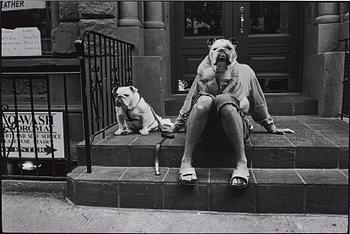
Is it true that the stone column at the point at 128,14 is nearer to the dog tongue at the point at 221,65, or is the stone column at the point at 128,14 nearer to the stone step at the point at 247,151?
the stone step at the point at 247,151

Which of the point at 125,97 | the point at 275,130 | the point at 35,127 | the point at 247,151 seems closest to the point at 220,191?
the point at 247,151

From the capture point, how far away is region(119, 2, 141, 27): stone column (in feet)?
16.3

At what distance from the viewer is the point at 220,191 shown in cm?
316

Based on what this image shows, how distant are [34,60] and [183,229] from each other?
143 inches

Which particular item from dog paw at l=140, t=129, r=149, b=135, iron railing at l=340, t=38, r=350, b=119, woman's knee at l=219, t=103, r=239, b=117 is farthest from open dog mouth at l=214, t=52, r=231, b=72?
iron railing at l=340, t=38, r=350, b=119

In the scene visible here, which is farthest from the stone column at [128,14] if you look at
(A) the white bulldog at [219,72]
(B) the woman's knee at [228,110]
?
(B) the woman's knee at [228,110]

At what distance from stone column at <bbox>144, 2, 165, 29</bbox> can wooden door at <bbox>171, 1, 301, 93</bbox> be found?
1.45ft

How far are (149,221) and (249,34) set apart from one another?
12.2 feet

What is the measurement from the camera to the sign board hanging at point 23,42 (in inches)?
212

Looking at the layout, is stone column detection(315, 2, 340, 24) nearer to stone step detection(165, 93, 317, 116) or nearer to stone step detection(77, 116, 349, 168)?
stone step detection(165, 93, 317, 116)

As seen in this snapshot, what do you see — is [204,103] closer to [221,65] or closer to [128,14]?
[221,65]

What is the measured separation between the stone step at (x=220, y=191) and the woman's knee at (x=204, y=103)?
608mm

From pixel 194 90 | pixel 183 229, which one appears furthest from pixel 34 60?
pixel 183 229

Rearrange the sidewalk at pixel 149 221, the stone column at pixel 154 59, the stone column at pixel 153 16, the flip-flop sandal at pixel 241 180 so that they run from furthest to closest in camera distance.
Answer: the stone column at pixel 153 16 → the stone column at pixel 154 59 → the flip-flop sandal at pixel 241 180 → the sidewalk at pixel 149 221
